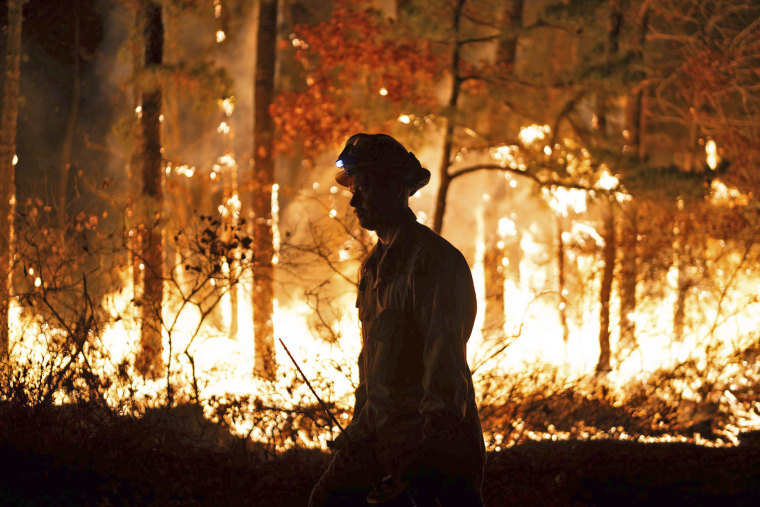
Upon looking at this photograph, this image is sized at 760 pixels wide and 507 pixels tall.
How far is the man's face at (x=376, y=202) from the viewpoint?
3551mm

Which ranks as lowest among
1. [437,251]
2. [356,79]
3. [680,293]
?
[437,251]

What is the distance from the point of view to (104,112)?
2162 cm

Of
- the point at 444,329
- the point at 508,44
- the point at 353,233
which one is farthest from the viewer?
the point at 508,44

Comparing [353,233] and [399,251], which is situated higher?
[353,233]

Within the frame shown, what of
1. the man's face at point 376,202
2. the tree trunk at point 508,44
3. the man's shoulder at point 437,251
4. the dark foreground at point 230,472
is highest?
the tree trunk at point 508,44

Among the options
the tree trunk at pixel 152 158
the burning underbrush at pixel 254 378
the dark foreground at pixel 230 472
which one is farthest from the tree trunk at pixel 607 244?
the tree trunk at pixel 152 158

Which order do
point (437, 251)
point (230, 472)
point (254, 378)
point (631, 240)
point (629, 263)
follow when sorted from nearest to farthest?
point (437, 251)
point (230, 472)
point (254, 378)
point (631, 240)
point (629, 263)

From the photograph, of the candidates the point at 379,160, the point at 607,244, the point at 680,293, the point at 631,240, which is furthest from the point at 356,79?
the point at 379,160

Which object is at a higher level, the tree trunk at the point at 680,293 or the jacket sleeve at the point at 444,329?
the tree trunk at the point at 680,293

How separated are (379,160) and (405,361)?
832 millimetres

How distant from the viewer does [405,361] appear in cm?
342

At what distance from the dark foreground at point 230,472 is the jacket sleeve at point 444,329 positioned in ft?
14.9

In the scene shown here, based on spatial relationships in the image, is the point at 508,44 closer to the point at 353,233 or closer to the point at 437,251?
the point at 353,233

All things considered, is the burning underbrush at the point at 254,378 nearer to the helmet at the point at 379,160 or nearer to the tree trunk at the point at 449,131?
the tree trunk at the point at 449,131
